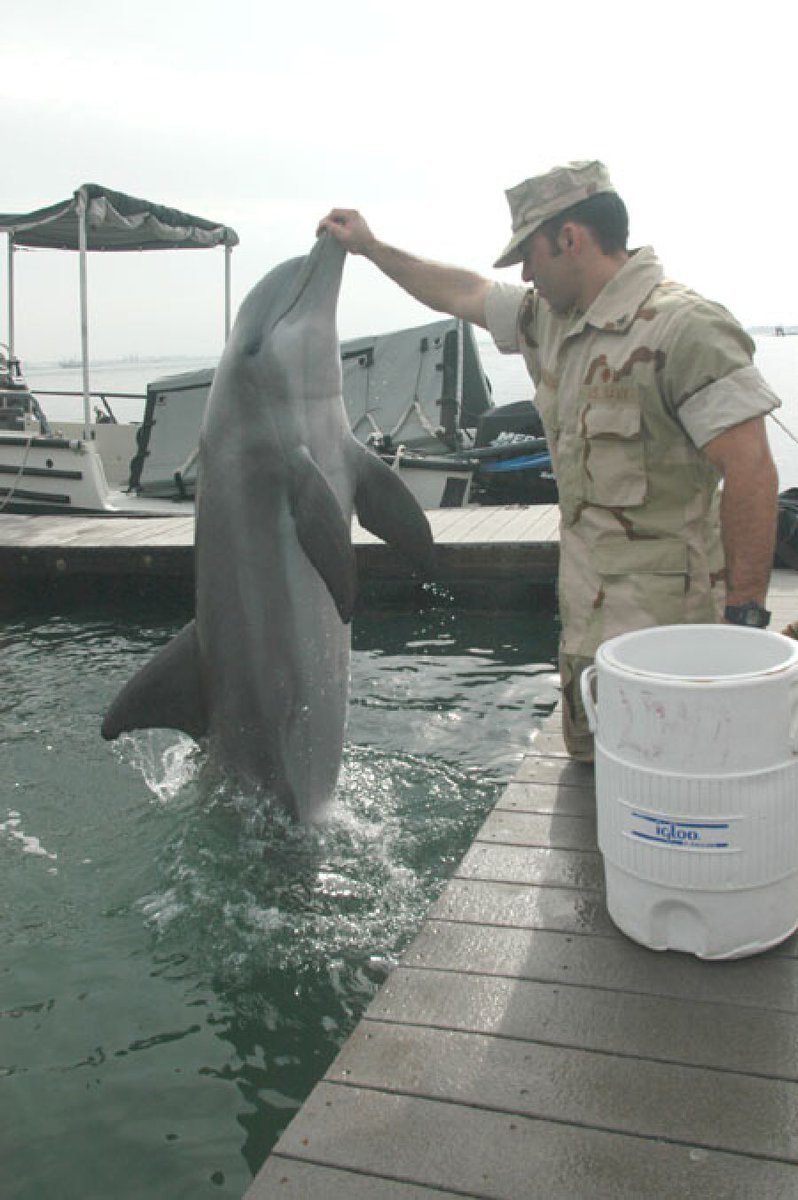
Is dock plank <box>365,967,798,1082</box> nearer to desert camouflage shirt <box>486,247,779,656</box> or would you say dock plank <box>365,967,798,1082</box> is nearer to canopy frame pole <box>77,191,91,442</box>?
desert camouflage shirt <box>486,247,779,656</box>

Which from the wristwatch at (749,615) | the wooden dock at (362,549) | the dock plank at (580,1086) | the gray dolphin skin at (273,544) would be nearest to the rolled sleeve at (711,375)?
the wristwatch at (749,615)

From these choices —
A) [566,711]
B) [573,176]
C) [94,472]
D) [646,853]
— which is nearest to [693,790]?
[646,853]

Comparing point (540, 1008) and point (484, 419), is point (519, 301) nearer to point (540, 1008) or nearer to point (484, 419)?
point (540, 1008)

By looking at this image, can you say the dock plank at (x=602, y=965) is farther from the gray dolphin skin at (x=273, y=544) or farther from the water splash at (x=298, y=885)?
the gray dolphin skin at (x=273, y=544)

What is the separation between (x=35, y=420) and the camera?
52.1 ft

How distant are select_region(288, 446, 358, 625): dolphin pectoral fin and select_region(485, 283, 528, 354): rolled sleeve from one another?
2.87ft

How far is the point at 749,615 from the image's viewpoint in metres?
3.26

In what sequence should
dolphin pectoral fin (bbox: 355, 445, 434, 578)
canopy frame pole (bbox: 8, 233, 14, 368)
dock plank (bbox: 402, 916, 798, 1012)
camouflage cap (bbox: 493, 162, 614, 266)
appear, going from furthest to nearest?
canopy frame pole (bbox: 8, 233, 14, 368) < dolphin pectoral fin (bbox: 355, 445, 434, 578) < camouflage cap (bbox: 493, 162, 614, 266) < dock plank (bbox: 402, 916, 798, 1012)

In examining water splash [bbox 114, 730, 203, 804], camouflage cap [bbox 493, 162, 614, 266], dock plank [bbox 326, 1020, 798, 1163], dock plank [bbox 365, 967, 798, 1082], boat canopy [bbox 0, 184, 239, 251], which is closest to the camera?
dock plank [bbox 326, 1020, 798, 1163]

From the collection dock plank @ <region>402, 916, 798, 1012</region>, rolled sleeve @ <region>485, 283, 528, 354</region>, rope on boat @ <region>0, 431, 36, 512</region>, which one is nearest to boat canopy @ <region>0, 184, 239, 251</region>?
rope on boat @ <region>0, 431, 36, 512</region>

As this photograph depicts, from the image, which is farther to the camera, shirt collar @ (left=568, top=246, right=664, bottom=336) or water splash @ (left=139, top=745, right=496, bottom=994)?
water splash @ (left=139, top=745, right=496, bottom=994)

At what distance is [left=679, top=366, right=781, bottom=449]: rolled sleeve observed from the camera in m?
3.20

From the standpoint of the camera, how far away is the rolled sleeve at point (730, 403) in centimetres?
320

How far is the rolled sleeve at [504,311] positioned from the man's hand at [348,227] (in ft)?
1.80
